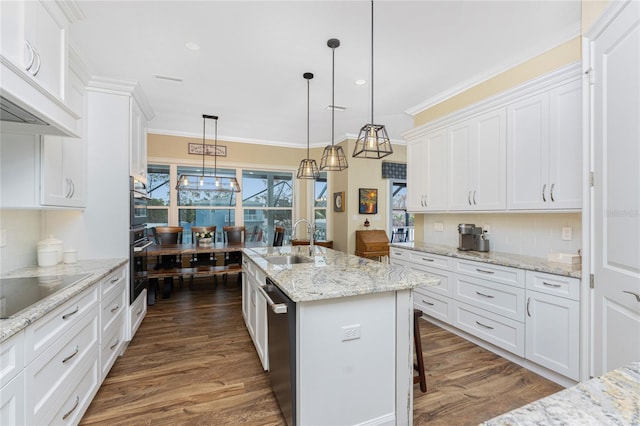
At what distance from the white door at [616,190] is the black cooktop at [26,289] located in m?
2.82

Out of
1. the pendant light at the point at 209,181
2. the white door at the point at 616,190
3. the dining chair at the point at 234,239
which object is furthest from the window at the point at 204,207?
the white door at the point at 616,190

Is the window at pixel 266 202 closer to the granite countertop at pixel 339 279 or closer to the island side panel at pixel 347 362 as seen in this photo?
the granite countertop at pixel 339 279

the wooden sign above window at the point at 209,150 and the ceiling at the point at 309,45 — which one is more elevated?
the ceiling at the point at 309,45

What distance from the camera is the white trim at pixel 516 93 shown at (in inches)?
90.0

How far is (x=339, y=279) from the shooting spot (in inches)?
68.7

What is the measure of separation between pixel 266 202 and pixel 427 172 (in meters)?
3.78

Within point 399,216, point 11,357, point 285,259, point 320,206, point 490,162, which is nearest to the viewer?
point 11,357

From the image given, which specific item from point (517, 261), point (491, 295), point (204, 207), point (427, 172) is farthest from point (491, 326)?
point (204, 207)

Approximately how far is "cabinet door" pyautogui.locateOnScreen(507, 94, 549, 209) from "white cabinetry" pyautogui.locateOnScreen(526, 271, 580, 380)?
72 cm

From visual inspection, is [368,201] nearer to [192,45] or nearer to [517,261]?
[517,261]

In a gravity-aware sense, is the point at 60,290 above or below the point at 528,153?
below

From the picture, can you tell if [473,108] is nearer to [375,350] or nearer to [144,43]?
[375,350]

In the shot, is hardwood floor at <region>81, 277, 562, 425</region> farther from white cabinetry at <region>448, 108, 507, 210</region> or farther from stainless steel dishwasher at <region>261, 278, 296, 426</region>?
white cabinetry at <region>448, 108, 507, 210</region>

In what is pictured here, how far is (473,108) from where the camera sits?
10.1ft
